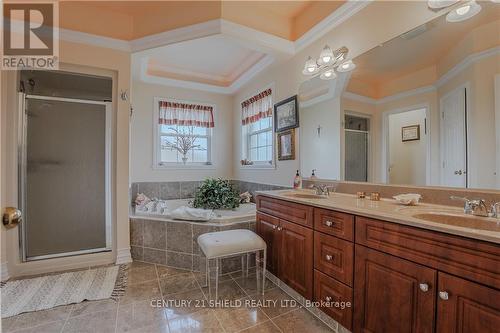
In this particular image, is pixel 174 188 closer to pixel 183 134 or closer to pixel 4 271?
pixel 183 134

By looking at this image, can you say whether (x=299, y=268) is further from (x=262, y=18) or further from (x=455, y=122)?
(x=262, y=18)

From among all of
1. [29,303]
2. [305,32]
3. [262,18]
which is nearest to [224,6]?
[262,18]

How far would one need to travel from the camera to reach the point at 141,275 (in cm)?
245

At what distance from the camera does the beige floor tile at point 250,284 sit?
2.17 m

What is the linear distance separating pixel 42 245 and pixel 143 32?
2.50 m

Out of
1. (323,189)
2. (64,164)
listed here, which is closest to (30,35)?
(64,164)

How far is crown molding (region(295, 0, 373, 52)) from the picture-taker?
2082 mm

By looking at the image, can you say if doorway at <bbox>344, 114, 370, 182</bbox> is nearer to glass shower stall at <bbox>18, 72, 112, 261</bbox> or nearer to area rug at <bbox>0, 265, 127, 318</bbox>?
area rug at <bbox>0, 265, 127, 318</bbox>

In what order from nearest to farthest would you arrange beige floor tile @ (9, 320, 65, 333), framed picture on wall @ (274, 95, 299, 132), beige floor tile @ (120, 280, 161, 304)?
beige floor tile @ (9, 320, 65, 333)
beige floor tile @ (120, 280, 161, 304)
framed picture on wall @ (274, 95, 299, 132)

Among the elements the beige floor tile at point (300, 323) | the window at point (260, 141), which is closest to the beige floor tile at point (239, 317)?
the beige floor tile at point (300, 323)

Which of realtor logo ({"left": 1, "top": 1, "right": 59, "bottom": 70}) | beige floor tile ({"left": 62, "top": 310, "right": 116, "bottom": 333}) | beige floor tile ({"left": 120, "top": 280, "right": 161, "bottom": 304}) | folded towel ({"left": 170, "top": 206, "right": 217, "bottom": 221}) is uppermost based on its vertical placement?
realtor logo ({"left": 1, "top": 1, "right": 59, "bottom": 70})

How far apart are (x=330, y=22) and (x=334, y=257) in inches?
80.8

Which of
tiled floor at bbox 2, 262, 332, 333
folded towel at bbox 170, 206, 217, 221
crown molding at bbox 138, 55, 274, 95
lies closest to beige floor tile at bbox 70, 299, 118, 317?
tiled floor at bbox 2, 262, 332, 333

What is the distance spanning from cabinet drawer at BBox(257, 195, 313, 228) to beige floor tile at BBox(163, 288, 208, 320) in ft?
3.02
